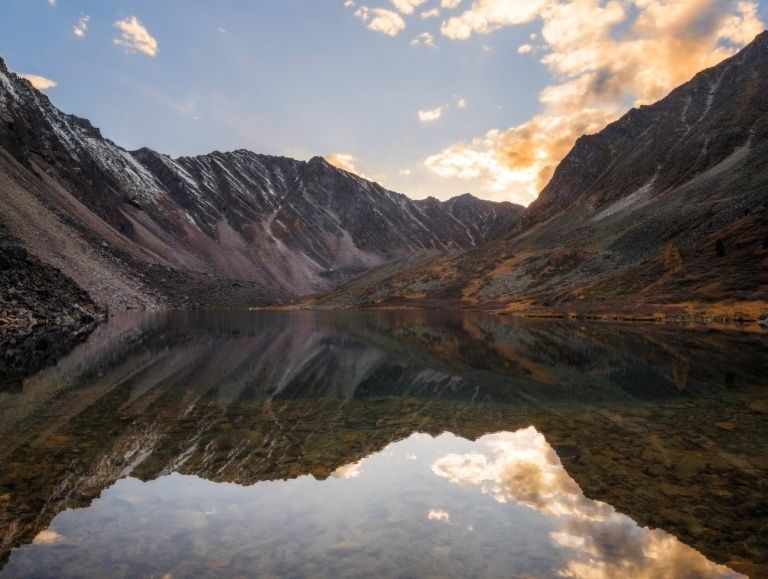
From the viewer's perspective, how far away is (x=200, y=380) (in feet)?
83.4

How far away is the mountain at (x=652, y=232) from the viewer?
230 ft

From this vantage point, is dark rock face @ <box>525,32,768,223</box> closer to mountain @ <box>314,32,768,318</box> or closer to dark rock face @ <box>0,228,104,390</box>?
mountain @ <box>314,32,768,318</box>

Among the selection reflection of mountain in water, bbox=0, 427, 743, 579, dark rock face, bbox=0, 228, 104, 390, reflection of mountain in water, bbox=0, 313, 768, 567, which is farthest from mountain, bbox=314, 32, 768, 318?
dark rock face, bbox=0, 228, 104, 390

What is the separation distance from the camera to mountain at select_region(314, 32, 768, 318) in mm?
70062

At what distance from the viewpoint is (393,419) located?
18.1 meters

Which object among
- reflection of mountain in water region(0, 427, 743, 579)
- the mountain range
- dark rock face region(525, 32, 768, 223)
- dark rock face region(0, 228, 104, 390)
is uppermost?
dark rock face region(525, 32, 768, 223)

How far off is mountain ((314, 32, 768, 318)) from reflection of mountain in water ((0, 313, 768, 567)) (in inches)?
1487

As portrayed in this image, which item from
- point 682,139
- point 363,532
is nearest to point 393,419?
point 363,532

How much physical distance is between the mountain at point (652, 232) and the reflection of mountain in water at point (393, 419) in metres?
37.8

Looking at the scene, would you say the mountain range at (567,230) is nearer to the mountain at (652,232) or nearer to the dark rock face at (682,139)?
the mountain at (652,232)

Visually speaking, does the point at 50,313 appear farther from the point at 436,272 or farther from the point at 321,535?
the point at 436,272

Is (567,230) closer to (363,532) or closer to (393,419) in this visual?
(393,419)

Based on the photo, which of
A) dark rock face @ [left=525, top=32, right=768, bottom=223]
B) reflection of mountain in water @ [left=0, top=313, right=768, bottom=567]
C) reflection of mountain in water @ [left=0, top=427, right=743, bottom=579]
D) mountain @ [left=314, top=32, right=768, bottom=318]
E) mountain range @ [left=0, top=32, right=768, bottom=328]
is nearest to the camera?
reflection of mountain in water @ [left=0, top=427, right=743, bottom=579]

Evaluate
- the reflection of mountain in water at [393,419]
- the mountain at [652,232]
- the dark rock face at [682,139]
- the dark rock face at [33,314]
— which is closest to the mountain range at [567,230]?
the mountain at [652,232]
